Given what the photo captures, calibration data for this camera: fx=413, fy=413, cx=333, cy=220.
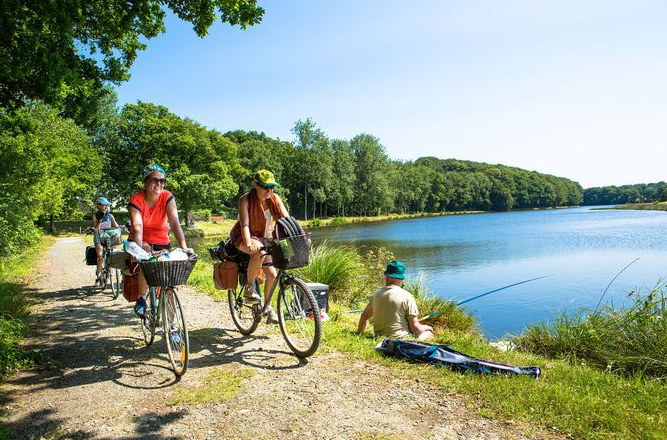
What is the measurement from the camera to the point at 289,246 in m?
4.39

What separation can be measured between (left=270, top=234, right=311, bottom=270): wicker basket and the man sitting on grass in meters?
1.42

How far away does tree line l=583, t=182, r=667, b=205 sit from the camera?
140375 mm

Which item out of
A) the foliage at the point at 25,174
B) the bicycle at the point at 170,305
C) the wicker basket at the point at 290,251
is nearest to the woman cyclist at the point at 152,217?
the bicycle at the point at 170,305

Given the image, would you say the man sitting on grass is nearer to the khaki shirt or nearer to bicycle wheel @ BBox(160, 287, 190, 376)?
the khaki shirt

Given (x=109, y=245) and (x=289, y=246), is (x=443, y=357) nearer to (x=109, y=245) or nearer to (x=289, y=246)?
(x=289, y=246)

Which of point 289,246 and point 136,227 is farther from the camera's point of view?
point 136,227

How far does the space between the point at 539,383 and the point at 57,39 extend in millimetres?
8985

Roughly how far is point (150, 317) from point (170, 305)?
2.48 ft

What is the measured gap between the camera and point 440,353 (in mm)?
4227

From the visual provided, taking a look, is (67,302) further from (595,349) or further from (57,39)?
(595,349)

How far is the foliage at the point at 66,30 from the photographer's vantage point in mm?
6512

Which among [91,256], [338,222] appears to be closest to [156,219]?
[91,256]

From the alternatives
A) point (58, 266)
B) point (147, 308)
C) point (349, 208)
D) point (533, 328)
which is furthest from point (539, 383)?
point (349, 208)

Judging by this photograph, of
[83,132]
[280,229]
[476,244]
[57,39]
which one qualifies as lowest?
[476,244]
